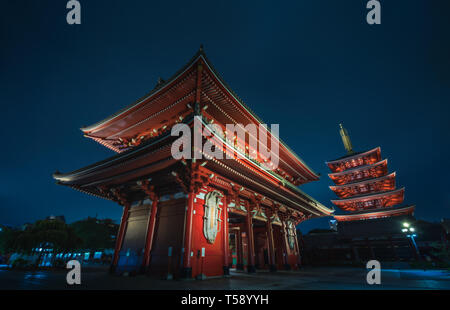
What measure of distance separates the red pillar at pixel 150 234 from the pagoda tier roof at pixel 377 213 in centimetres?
2877

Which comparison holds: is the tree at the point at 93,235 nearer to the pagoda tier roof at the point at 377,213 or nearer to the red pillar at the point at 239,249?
the red pillar at the point at 239,249

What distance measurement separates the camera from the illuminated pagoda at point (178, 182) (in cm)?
988

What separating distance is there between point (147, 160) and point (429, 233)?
1399 inches

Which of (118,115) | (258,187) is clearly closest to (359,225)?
(258,187)

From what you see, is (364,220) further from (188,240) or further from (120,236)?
(120,236)

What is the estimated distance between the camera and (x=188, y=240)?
959cm

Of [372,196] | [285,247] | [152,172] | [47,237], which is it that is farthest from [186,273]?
[372,196]

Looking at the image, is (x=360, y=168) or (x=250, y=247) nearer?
(x=250, y=247)

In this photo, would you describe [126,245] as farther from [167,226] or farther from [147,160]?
[147,160]

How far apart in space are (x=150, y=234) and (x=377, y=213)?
31234 mm

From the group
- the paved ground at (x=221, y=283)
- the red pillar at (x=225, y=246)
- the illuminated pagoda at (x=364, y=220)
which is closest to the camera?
the paved ground at (x=221, y=283)

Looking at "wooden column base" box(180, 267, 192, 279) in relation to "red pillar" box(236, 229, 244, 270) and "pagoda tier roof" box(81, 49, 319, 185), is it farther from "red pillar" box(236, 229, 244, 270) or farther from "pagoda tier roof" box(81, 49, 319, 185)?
"pagoda tier roof" box(81, 49, 319, 185)

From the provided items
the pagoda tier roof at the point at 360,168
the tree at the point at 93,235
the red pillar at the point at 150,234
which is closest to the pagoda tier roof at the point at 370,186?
the pagoda tier roof at the point at 360,168

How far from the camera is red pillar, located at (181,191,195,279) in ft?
29.8
